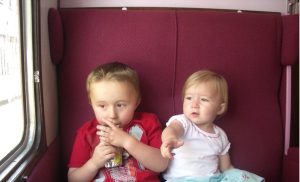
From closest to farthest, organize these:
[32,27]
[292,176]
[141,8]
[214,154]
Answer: [32,27], [214,154], [292,176], [141,8]

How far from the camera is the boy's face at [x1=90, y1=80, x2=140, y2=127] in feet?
3.85

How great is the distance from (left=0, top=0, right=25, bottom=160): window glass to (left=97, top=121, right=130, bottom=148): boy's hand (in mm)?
323

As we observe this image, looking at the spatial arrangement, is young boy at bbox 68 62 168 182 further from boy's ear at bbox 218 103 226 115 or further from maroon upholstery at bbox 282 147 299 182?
maroon upholstery at bbox 282 147 299 182

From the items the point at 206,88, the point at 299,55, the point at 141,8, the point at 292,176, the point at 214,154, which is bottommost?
the point at 292,176

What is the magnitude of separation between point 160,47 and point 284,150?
2.48ft

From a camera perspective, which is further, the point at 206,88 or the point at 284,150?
the point at 284,150

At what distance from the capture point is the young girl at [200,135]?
1249 mm

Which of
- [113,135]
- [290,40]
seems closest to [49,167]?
[113,135]

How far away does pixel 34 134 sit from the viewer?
123 centimetres

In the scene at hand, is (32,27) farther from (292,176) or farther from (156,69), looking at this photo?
(292,176)

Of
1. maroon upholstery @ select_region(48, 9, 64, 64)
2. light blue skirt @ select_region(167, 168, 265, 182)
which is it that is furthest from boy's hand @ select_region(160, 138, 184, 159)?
maroon upholstery @ select_region(48, 9, 64, 64)

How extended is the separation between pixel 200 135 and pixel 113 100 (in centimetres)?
39

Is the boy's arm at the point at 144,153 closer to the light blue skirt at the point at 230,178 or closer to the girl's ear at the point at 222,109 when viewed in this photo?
the light blue skirt at the point at 230,178

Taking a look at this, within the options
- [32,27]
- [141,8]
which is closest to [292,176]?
[141,8]
